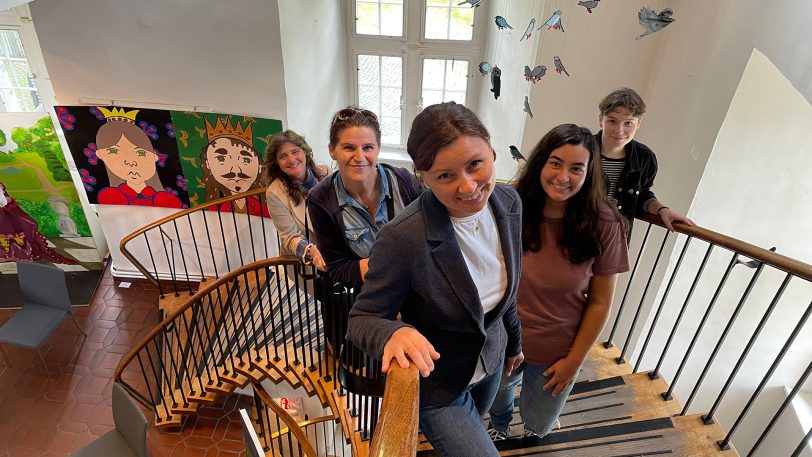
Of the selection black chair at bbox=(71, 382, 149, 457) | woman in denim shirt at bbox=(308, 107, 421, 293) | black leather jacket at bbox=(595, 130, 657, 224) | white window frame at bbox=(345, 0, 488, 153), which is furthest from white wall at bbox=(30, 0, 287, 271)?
black leather jacket at bbox=(595, 130, 657, 224)

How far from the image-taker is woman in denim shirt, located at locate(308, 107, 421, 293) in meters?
1.73

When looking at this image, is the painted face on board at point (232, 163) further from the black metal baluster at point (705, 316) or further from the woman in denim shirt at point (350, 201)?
the black metal baluster at point (705, 316)

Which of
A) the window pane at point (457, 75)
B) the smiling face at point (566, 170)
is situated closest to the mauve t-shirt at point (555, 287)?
the smiling face at point (566, 170)

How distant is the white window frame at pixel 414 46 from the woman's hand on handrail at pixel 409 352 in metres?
5.15

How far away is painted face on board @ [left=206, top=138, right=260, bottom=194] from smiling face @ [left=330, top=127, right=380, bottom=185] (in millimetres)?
3036

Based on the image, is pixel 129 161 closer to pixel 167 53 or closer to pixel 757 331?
pixel 167 53

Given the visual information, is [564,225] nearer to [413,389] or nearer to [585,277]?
[585,277]

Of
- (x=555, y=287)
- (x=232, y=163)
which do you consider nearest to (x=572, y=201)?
(x=555, y=287)

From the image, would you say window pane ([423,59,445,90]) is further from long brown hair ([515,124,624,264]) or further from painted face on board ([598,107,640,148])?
long brown hair ([515,124,624,264])

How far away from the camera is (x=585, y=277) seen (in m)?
1.72

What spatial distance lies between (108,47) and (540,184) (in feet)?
13.4

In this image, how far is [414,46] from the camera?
20.0ft

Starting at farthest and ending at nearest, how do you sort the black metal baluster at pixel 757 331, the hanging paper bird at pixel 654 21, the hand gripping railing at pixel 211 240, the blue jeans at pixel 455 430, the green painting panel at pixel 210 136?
1. the hand gripping railing at pixel 211 240
2. the green painting panel at pixel 210 136
3. the hanging paper bird at pixel 654 21
4. the black metal baluster at pixel 757 331
5. the blue jeans at pixel 455 430

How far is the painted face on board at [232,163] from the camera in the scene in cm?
451
